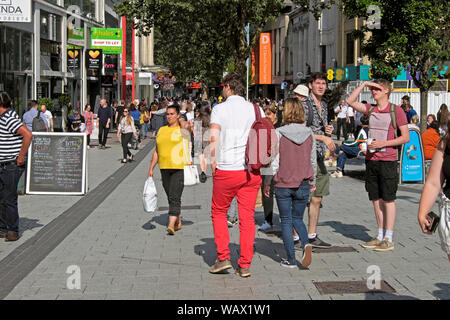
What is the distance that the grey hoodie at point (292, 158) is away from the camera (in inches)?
277

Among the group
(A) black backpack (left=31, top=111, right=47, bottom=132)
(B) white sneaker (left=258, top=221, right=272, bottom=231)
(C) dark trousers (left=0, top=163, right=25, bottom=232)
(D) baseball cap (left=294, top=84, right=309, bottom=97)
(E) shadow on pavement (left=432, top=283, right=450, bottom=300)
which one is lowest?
(E) shadow on pavement (left=432, top=283, right=450, bottom=300)

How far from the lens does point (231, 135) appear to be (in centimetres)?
679

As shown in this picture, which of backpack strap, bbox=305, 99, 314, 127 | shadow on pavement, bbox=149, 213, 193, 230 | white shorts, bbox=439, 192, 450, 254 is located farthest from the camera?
shadow on pavement, bbox=149, 213, 193, 230

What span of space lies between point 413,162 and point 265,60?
6819 centimetres

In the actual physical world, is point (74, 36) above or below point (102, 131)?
above

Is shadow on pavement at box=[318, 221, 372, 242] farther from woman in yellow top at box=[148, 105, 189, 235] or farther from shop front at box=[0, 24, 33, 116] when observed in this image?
shop front at box=[0, 24, 33, 116]

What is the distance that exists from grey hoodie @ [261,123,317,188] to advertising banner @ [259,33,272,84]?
241 feet

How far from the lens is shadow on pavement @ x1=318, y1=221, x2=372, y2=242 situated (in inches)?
349

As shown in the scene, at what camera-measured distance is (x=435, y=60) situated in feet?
56.7

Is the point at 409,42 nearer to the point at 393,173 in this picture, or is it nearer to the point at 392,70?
the point at 392,70

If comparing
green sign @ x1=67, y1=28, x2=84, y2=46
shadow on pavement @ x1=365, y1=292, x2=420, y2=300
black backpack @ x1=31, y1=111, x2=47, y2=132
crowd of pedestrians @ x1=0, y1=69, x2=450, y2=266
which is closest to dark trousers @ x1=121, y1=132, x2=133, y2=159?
black backpack @ x1=31, y1=111, x2=47, y2=132

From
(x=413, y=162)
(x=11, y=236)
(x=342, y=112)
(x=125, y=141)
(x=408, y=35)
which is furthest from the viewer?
(x=342, y=112)

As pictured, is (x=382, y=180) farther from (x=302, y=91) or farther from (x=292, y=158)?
(x=292, y=158)

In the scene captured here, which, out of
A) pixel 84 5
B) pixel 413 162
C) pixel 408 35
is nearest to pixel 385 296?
pixel 413 162
